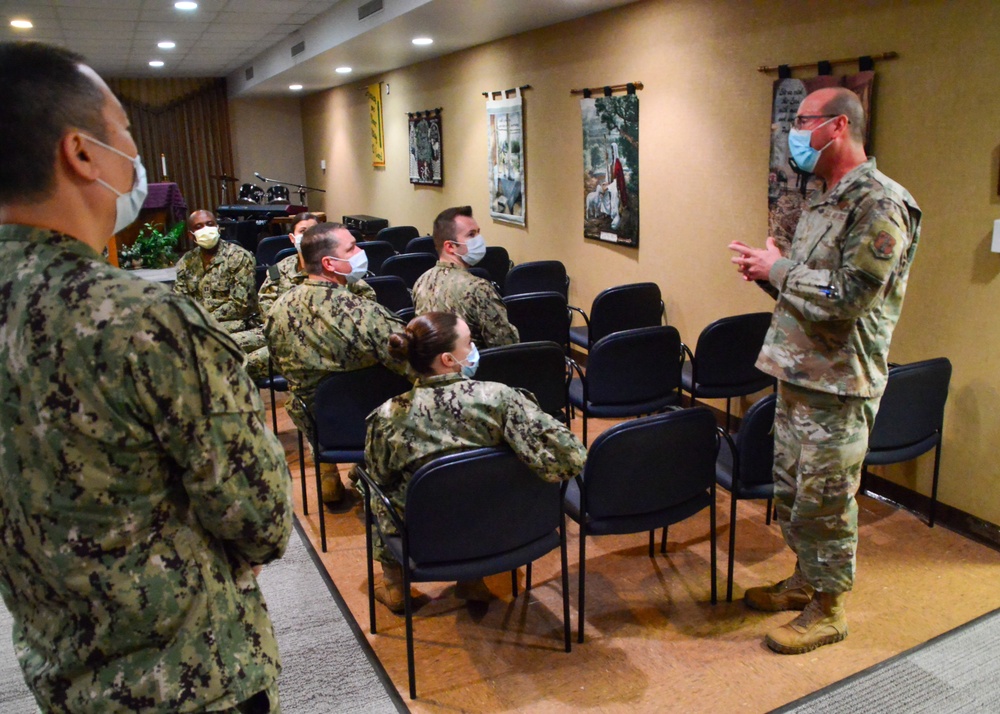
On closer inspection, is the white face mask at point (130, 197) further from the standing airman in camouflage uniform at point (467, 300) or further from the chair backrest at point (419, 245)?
the chair backrest at point (419, 245)

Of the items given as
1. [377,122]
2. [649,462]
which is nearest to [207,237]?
[649,462]

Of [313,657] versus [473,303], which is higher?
[473,303]

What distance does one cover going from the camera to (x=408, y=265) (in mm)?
6016

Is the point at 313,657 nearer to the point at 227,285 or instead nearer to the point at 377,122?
the point at 227,285

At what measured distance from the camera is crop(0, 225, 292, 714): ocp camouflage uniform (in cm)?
99

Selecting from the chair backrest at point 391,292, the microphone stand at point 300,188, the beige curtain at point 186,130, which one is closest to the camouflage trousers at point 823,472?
the chair backrest at point 391,292

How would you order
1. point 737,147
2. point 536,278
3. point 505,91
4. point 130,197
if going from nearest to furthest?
point 130,197, point 737,147, point 536,278, point 505,91

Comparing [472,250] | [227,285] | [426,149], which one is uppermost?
[426,149]

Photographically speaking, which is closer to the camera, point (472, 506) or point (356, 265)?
point (472, 506)

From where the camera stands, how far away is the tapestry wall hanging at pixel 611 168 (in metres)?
5.40

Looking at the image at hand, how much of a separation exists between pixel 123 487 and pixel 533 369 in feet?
7.95

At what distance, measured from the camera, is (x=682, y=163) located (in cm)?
495

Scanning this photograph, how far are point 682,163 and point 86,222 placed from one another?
4.40 meters

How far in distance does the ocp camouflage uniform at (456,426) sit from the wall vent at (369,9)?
4.92m
